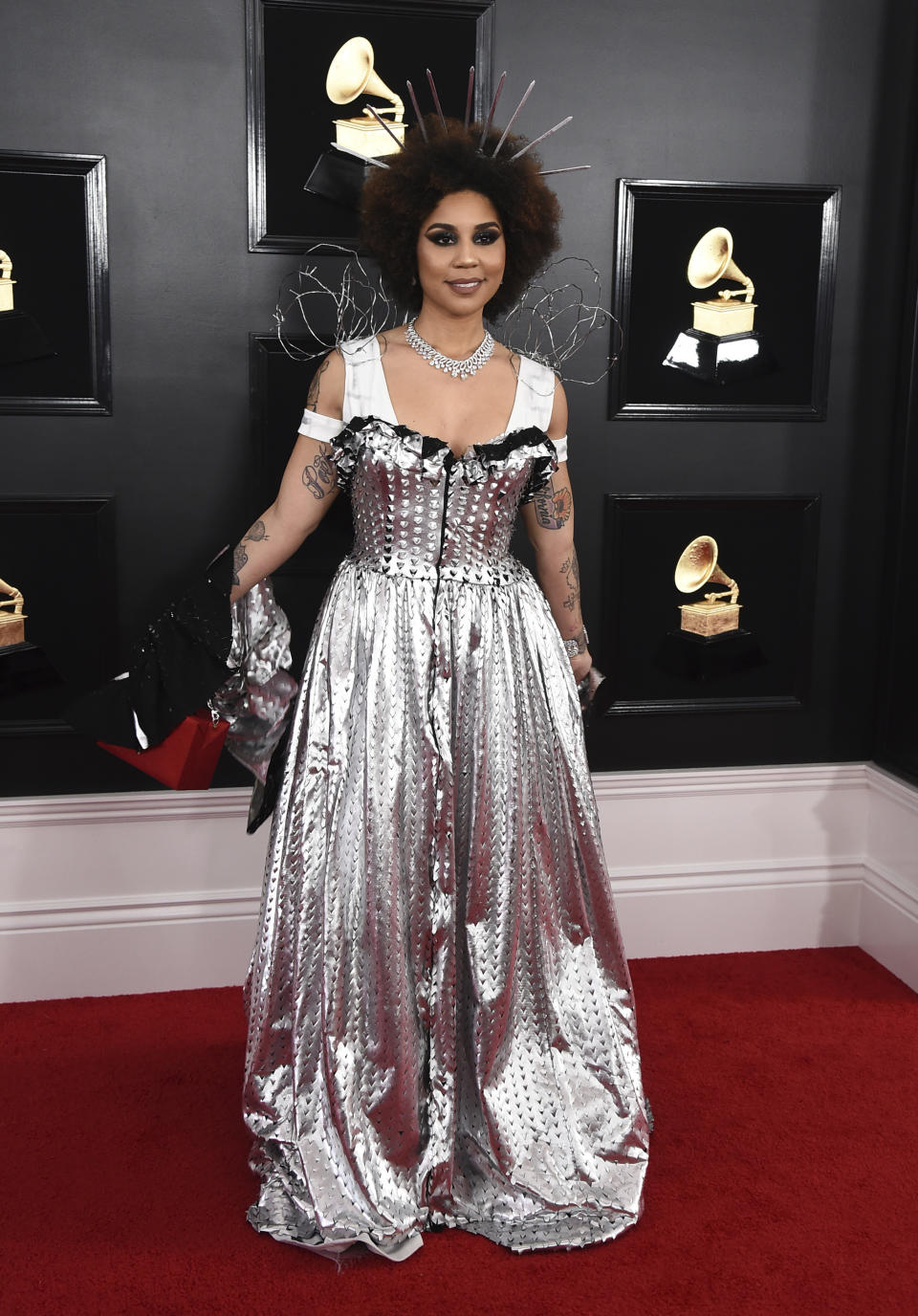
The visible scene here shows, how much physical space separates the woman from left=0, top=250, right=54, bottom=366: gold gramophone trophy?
33.9 inches

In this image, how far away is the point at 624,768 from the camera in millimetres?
3197

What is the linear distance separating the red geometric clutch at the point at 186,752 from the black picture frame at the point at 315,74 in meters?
1.16

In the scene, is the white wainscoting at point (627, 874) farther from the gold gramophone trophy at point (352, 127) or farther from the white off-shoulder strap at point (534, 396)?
the gold gramophone trophy at point (352, 127)

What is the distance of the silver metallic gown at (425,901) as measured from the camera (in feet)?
7.06

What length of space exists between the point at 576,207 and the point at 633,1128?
2.04 metres

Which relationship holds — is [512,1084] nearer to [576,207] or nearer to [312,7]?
[576,207]

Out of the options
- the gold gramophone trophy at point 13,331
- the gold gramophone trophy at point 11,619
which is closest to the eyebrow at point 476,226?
the gold gramophone trophy at point 13,331

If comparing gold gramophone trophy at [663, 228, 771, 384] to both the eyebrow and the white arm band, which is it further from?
the white arm band

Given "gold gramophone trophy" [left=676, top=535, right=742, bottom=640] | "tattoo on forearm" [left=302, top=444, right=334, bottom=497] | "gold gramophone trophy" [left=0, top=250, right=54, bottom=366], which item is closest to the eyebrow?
"tattoo on forearm" [left=302, top=444, right=334, bottom=497]

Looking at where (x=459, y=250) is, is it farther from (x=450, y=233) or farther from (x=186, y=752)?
(x=186, y=752)

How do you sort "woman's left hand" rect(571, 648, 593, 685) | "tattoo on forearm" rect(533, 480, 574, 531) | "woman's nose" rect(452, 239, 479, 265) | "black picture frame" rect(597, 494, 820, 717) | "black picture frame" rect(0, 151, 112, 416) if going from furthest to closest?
"black picture frame" rect(597, 494, 820, 717)
"black picture frame" rect(0, 151, 112, 416)
"woman's left hand" rect(571, 648, 593, 685)
"tattoo on forearm" rect(533, 480, 574, 531)
"woman's nose" rect(452, 239, 479, 265)

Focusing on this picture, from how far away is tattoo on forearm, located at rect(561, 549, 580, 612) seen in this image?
8.10 ft


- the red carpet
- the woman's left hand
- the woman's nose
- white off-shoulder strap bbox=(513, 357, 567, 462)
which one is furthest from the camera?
the woman's left hand

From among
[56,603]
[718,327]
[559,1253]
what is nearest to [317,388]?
[56,603]
